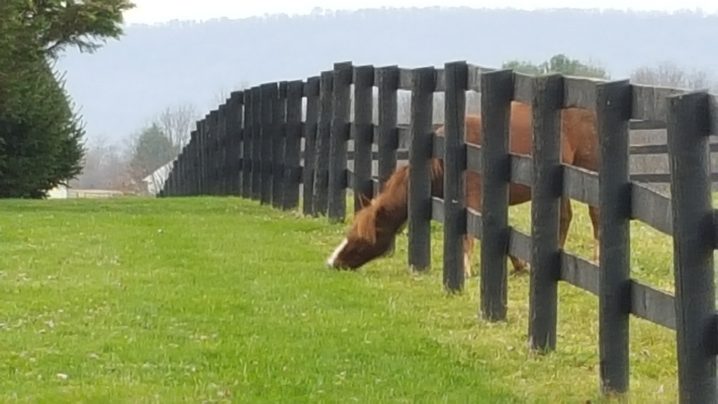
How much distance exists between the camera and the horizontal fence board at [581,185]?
7.04 metres

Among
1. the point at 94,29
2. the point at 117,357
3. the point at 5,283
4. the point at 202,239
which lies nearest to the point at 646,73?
the point at 94,29

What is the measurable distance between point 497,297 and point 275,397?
2.54 metres

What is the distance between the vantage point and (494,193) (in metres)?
8.52

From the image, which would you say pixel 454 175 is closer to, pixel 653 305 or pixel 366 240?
pixel 366 240

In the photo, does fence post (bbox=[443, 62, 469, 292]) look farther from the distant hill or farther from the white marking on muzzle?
the distant hill

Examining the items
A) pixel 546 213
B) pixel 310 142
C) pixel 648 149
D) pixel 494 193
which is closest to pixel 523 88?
pixel 494 193

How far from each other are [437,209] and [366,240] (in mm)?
895

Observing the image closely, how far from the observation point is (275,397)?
20.4 feet

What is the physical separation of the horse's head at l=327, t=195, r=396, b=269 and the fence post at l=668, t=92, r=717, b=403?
557cm

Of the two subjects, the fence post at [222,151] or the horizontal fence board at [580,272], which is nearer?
the horizontal fence board at [580,272]

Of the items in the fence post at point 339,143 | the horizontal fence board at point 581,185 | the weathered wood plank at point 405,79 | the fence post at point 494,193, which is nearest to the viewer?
the horizontal fence board at point 581,185

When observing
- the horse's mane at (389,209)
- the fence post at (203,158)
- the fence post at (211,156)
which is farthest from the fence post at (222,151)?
the horse's mane at (389,209)

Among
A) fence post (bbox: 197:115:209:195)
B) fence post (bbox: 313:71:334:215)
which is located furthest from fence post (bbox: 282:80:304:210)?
fence post (bbox: 197:115:209:195)

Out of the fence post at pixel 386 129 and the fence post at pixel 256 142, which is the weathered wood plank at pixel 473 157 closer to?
the fence post at pixel 386 129
